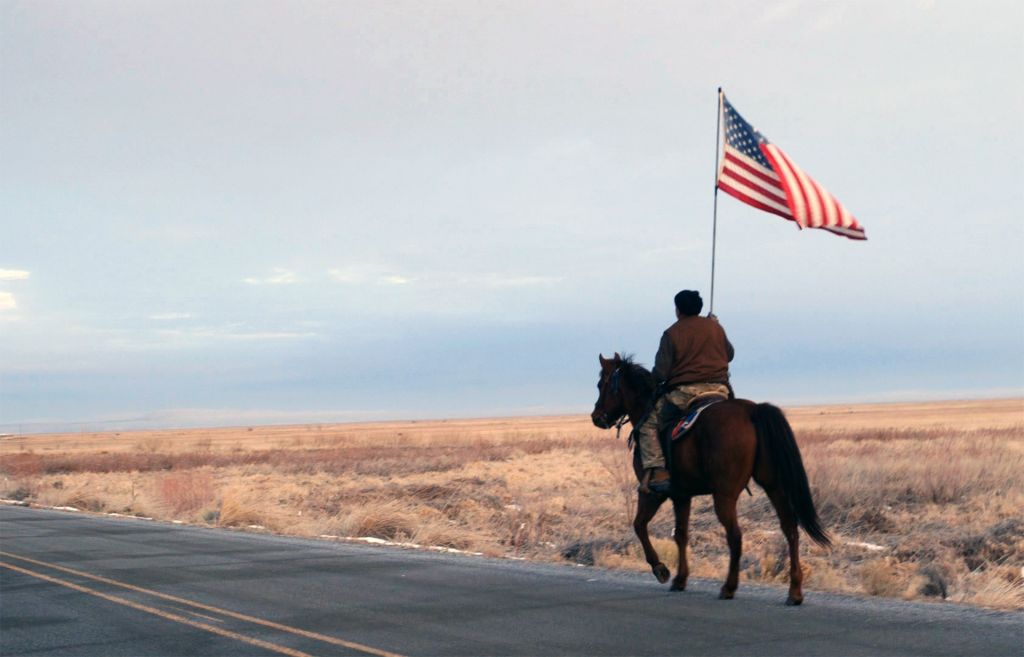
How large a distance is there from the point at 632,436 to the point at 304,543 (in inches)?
336

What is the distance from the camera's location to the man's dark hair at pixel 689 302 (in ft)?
36.4

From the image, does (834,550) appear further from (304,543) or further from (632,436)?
(304,543)

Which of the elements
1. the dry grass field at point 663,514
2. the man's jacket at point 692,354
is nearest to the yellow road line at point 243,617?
the man's jacket at point 692,354

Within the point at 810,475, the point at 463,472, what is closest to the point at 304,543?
the point at 810,475

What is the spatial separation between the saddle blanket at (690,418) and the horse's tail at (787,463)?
501mm

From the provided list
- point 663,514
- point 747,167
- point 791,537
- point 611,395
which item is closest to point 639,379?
point 611,395

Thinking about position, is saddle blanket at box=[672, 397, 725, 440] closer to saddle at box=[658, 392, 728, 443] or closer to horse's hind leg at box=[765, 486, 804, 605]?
saddle at box=[658, 392, 728, 443]

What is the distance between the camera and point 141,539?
1864cm

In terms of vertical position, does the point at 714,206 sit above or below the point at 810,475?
above

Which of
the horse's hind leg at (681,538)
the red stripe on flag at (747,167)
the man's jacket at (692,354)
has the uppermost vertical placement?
the red stripe on flag at (747,167)

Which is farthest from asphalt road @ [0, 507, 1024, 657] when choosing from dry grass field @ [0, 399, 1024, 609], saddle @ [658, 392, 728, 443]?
dry grass field @ [0, 399, 1024, 609]

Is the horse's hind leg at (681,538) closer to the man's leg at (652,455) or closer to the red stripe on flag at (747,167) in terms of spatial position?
the man's leg at (652,455)

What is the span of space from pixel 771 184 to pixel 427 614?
727cm

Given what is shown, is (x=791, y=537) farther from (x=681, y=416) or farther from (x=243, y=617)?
(x=243, y=617)
